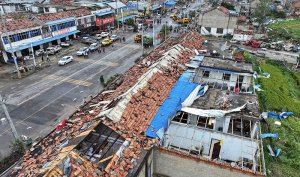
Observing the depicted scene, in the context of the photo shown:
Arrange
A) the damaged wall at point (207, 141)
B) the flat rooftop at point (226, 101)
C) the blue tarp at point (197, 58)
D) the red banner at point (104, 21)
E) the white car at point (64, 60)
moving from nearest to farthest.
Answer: the damaged wall at point (207, 141), the flat rooftop at point (226, 101), the blue tarp at point (197, 58), the white car at point (64, 60), the red banner at point (104, 21)

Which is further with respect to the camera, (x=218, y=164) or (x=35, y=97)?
(x=35, y=97)

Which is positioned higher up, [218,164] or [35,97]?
[218,164]

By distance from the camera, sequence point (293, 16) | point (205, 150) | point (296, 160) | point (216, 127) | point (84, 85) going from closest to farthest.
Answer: point (205, 150) → point (216, 127) → point (296, 160) → point (84, 85) → point (293, 16)

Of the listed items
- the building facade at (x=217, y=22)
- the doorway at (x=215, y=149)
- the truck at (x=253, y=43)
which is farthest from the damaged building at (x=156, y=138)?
the building facade at (x=217, y=22)

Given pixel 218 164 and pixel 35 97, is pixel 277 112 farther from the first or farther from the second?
pixel 35 97

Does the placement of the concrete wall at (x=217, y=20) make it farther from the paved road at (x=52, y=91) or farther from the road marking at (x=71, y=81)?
the road marking at (x=71, y=81)

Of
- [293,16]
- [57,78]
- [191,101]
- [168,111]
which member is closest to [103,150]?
[168,111]
